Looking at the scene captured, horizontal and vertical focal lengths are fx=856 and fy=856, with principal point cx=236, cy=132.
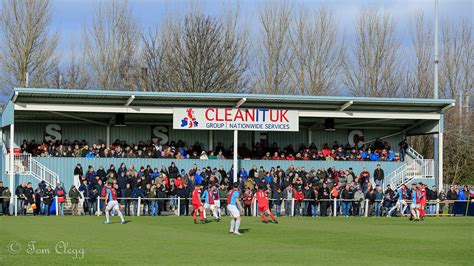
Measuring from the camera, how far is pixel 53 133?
46.7 m

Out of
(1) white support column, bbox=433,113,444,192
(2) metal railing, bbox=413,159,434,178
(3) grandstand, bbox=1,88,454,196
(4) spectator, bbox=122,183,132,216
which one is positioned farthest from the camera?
(2) metal railing, bbox=413,159,434,178

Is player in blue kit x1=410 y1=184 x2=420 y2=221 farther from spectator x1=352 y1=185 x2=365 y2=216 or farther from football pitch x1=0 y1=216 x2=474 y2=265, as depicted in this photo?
spectator x1=352 y1=185 x2=365 y2=216

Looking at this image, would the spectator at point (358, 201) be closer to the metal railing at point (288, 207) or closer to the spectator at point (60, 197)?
the metal railing at point (288, 207)

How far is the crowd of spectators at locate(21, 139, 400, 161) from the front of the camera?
44.2 meters

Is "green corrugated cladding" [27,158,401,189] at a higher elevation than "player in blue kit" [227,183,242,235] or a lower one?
higher

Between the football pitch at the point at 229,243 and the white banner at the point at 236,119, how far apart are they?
39.3 feet

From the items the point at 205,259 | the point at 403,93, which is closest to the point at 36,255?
the point at 205,259

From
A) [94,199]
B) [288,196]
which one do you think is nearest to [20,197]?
[94,199]

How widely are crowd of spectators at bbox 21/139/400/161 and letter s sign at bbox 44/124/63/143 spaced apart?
782 millimetres

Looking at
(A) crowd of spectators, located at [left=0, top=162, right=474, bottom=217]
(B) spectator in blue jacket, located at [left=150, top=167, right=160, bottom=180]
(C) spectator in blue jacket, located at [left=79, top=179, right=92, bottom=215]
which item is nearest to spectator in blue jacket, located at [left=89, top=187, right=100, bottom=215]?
(A) crowd of spectators, located at [left=0, top=162, right=474, bottom=217]

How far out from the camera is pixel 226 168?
45031 mm

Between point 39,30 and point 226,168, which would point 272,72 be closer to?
point 39,30

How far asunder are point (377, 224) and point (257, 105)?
13534 millimetres

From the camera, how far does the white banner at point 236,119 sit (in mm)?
43688
